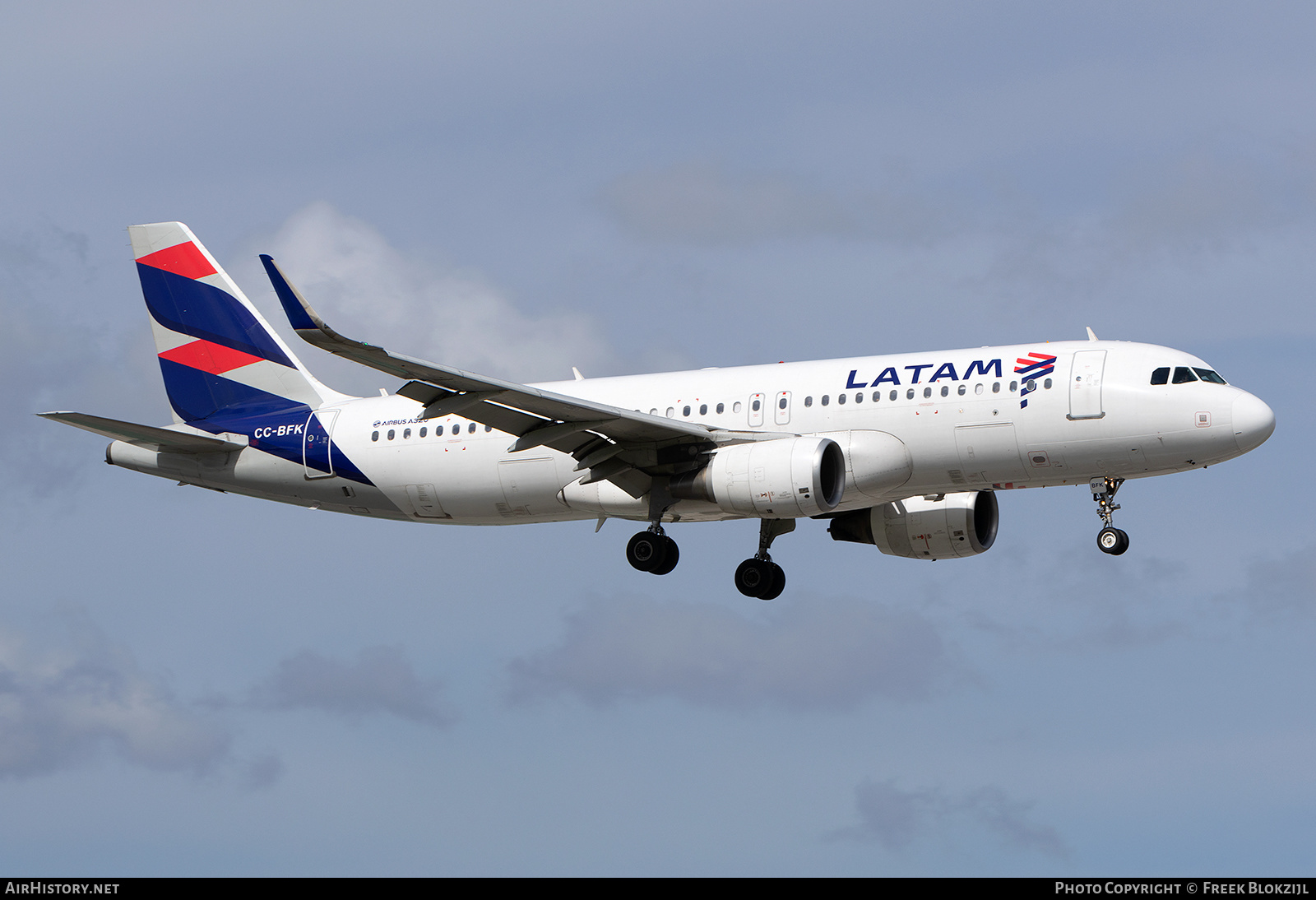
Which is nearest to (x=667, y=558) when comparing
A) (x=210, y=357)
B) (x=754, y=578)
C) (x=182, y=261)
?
(x=754, y=578)

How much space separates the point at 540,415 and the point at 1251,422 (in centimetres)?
1565

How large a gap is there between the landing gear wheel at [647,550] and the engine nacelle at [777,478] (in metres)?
2.23

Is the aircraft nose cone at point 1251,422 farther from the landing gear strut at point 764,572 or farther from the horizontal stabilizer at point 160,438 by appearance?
the horizontal stabilizer at point 160,438

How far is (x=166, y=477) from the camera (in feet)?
158

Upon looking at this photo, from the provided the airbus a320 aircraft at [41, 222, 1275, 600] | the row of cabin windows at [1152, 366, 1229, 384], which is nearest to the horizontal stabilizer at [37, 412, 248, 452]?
the airbus a320 aircraft at [41, 222, 1275, 600]

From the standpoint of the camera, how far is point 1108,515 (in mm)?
41281

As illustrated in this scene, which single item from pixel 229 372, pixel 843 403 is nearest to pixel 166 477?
pixel 229 372

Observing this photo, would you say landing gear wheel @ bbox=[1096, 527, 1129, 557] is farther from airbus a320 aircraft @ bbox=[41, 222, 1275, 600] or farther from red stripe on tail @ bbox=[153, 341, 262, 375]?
red stripe on tail @ bbox=[153, 341, 262, 375]

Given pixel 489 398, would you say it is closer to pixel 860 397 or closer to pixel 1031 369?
pixel 860 397

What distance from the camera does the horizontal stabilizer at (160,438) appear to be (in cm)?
4328

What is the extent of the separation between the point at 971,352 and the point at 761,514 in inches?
240

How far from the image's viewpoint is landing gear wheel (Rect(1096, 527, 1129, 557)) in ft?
135

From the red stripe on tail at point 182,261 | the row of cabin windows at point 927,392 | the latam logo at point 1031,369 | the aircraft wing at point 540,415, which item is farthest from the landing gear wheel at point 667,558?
the red stripe on tail at point 182,261
